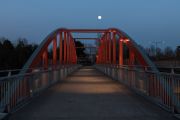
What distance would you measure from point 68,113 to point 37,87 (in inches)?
253

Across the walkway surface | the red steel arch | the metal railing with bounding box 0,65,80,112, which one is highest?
the red steel arch

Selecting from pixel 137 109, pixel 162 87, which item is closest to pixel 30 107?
pixel 137 109

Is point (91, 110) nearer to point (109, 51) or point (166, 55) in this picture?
point (109, 51)

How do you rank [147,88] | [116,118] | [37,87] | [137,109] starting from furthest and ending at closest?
[37,87] < [147,88] < [137,109] < [116,118]

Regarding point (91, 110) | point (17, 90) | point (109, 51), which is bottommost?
point (91, 110)

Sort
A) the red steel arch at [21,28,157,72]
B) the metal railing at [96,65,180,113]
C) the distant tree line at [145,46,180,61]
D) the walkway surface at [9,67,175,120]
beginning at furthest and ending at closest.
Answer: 1. the distant tree line at [145,46,180,61]
2. the red steel arch at [21,28,157,72]
3. the metal railing at [96,65,180,113]
4. the walkway surface at [9,67,175,120]

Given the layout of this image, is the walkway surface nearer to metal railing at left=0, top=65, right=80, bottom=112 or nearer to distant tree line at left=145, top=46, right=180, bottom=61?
metal railing at left=0, top=65, right=80, bottom=112

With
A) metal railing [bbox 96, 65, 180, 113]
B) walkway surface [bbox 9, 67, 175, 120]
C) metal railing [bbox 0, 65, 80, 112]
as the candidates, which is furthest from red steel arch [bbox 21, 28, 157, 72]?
walkway surface [bbox 9, 67, 175, 120]

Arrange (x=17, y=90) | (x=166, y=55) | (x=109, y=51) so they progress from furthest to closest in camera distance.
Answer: (x=166, y=55) → (x=109, y=51) → (x=17, y=90)

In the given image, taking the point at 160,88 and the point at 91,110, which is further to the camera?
the point at 160,88

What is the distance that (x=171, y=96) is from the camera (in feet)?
40.0

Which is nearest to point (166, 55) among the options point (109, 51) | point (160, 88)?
point (109, 51)

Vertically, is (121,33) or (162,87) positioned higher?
(121,33)

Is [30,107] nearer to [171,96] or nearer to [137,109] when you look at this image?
[137,109]
